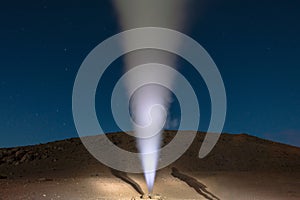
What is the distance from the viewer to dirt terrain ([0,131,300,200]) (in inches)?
609

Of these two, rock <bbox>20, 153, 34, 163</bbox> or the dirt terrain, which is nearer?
the dirt terrain

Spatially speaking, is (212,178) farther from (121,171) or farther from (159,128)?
(159,128)

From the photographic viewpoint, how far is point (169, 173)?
21.8m

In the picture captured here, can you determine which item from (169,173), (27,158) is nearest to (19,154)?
(27,158)

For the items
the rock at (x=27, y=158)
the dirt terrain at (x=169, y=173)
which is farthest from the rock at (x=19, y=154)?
the rock at (x=27, y=158)

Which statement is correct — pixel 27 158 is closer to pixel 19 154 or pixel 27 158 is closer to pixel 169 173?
pixel 19 154

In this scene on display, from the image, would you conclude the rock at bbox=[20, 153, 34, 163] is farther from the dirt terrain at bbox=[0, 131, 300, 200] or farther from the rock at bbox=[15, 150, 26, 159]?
the rock at bbox=[15, 150, 26, 159]

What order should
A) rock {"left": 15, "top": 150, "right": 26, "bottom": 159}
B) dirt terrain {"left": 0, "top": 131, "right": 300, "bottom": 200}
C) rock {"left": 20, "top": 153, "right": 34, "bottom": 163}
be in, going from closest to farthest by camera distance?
dirt terrain {"left": 0, "top": 131, "right": 300, "bottom": 200} → rock {"left": 20, "top": 153, "right": 34, "bottom": 163} → rock {"left": 15, "top": 150, "right": 26, "bottom": 159}

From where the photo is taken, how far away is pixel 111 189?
16.0 metres

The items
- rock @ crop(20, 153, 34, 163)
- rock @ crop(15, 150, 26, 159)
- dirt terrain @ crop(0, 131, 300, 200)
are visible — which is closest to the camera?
dirt terrain @ crop(0, 131, 300, 200)

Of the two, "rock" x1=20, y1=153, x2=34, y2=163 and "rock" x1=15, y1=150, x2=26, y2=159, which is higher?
"rock" x1=15, y1=150, x2=26, y2=159

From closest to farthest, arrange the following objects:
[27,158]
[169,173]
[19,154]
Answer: [169,173] < [27,158] < [19,154]

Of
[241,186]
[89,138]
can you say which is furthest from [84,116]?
[241,186]

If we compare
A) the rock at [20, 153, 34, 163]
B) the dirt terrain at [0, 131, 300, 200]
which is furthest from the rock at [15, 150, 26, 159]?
the rock at [20, 153, 34, 163]
